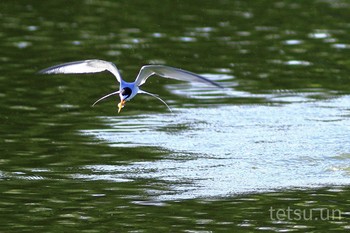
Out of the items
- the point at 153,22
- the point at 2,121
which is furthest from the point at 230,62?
Result: the point at 2,121

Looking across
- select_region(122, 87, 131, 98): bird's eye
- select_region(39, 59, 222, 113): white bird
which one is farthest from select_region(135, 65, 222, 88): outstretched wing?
select_region(122, 87, 131, 98): bird's eye

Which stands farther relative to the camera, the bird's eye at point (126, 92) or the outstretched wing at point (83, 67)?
the outstretched wing at point (83, 67)

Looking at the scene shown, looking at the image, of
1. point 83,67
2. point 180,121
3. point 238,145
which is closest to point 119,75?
point 83,67

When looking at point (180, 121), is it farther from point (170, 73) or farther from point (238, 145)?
point (170, 73)

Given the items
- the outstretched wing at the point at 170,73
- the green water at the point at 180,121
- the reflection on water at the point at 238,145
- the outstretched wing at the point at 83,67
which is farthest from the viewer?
the reflection on water at the point at 238,145

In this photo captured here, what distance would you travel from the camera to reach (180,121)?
1641cm

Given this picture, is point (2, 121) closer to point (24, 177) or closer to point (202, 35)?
point (24, 177)

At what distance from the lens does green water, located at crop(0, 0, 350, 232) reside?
39.8 ft

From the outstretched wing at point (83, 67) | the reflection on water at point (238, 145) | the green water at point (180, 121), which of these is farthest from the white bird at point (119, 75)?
the reflection on water at point (238, 145)

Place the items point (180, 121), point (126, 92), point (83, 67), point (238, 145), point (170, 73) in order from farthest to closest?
point (180, 121)
point (238, 145)
point (83, 67)
point (170, 73)
point (126, 92)

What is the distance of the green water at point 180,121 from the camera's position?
12.1 m

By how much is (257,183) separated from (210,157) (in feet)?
4.52

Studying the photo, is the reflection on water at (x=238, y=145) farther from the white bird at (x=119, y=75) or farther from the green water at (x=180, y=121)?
the white bird at (x=119, y=75)

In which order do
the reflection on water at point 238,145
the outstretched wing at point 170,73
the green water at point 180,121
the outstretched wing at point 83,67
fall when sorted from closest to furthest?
the outstretched wing at point 170,73 → the outstretched wing at point 83,67 → the green water at point 180,121 → the reflection on water at point 238,145
